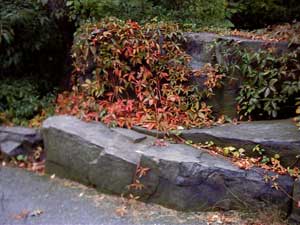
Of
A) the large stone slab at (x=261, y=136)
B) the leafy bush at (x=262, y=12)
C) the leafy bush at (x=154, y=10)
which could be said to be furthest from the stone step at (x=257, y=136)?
the leafy bush at (x=262, y=12)

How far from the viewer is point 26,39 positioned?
18.7 ft

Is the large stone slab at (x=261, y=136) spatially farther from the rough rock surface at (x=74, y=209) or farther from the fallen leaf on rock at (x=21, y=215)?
the fallen leaf on rock at (x=21, y=215)

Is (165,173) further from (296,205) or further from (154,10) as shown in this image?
(154,10)

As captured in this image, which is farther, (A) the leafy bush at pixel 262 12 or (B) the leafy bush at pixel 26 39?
(A) the leafy bush at pixel 262 12

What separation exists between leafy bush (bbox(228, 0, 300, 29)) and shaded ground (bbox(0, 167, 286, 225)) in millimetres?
3907

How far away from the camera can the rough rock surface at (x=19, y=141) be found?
4.78m

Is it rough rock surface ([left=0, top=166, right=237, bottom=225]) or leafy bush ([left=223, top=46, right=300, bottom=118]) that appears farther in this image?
leafy bush ([left=223, top=46, right=300, bottom=118])

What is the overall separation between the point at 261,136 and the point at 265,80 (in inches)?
28.4

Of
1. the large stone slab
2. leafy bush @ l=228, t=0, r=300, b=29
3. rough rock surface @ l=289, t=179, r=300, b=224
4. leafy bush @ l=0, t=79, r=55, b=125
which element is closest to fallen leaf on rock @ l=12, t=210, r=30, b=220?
the large stone slab

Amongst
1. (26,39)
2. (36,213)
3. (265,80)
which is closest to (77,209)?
(36,213)

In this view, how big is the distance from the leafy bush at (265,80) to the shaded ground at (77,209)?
4.08 feet

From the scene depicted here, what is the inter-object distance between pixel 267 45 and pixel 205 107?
940mm

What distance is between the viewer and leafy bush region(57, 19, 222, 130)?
4.40 m

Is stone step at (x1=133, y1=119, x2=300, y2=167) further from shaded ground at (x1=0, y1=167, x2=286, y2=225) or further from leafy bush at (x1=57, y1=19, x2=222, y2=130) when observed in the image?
shaded ground at (x1=0, y1=167, x2=286, y2=225)
